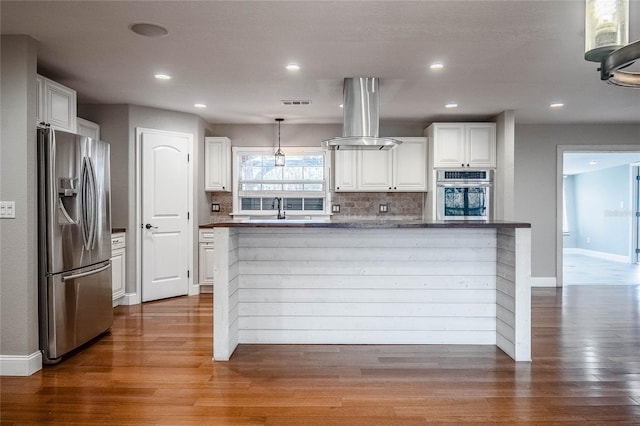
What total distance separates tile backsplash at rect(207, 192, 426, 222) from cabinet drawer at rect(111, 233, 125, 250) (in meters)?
1.59

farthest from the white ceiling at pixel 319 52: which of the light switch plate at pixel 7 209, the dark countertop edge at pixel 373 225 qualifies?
the dark countertop edge at pixel 373 225

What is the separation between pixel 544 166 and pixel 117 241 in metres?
6.22

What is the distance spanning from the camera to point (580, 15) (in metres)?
2.68

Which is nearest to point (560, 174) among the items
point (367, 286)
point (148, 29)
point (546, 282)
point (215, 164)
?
point (546, 282)

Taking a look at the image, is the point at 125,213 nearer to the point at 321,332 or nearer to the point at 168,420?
the point at 321,332

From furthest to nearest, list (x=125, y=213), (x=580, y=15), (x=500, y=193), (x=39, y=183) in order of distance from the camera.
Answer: (x=500, y=193) → (x=125, y=213) → (x=39, y=183) → (x=580, y=15)

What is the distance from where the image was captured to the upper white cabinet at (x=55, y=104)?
337 cm

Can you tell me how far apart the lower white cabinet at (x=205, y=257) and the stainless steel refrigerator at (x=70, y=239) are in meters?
2.06

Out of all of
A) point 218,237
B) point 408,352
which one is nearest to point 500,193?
point 408,352

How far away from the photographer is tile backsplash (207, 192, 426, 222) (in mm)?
6336

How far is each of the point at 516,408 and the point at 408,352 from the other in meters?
1.02

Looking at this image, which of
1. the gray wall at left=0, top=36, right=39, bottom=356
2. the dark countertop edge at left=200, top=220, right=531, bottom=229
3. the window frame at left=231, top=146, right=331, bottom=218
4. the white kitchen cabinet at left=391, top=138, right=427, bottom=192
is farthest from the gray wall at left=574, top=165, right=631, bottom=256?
the gray wall at left=0, top=36, right=39, bottom=356

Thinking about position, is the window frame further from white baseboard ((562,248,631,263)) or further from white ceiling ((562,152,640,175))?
white baseboard ((562,248,631,263))

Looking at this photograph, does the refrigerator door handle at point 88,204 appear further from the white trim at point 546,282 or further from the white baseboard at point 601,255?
the white baseboard at point 601,255
